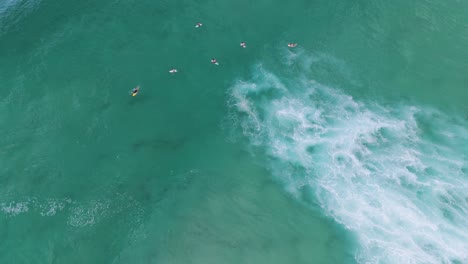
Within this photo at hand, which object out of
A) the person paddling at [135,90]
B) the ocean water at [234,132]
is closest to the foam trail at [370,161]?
the ocean water at [234,132]

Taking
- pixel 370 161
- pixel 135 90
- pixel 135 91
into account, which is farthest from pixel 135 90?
pixel 370 161

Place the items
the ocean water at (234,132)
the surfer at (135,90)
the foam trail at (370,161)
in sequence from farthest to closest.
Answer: the surfer at (135,90), the ocean water at (234,132), the foam trail at (370,161)

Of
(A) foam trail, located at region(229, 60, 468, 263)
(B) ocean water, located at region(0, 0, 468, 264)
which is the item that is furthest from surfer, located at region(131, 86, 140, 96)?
(A) foam trail, located at region(229, 60, 468, 263)

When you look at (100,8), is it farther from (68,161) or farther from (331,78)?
(331,78)

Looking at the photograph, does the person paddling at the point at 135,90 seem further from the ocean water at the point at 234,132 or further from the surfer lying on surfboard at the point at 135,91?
the ocean water at the point at 234,132

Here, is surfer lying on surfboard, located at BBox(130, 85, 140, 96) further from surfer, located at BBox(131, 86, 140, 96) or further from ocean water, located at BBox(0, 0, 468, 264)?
ocean water, located at BBox(0, 0, 468, 264)

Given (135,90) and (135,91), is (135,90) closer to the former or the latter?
(135,90)

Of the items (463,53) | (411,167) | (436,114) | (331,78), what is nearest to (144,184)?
(331,78)
